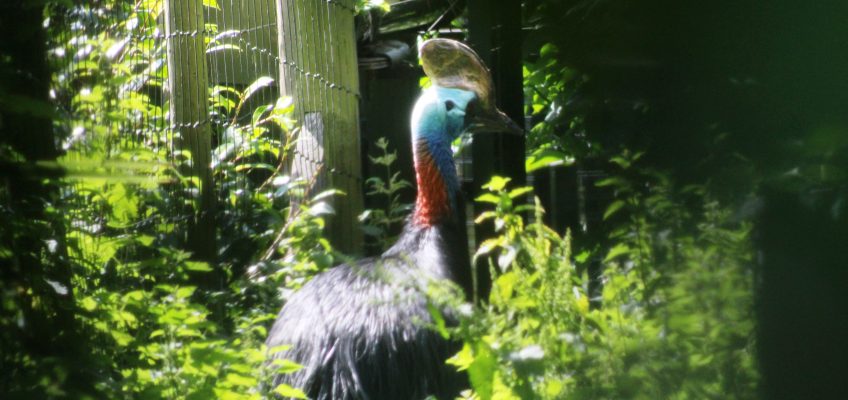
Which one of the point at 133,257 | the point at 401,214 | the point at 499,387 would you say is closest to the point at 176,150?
the point at 133,257

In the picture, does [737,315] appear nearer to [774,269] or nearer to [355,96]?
[774,269]

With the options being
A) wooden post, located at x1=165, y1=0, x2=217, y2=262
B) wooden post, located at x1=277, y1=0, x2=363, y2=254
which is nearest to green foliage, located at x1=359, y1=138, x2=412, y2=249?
wooden post, located at x1=277, y1=0, x2=363, y2=254

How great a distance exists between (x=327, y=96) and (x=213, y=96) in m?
0.90

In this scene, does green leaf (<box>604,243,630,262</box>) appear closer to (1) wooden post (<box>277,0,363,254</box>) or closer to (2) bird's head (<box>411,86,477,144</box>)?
(2) bird's head (<box>411,86,477,144</box>)

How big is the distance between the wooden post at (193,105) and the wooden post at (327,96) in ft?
2.51

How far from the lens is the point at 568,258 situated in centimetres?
126

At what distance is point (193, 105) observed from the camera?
10.5ft

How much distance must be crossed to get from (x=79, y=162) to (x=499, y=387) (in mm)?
747

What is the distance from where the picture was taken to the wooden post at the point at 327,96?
424 centimetres

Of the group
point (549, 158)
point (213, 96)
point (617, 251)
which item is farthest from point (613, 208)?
point (213, 96)

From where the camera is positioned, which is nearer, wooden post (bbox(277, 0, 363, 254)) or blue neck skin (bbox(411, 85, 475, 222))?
blue neck skin (bbox(411, 85, 475, 222))

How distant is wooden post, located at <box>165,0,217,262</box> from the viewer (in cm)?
277

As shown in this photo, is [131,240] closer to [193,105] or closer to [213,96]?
[193,105]

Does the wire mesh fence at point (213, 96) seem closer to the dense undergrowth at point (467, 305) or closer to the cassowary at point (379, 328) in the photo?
the dense undergrowth at point (467, 305)
